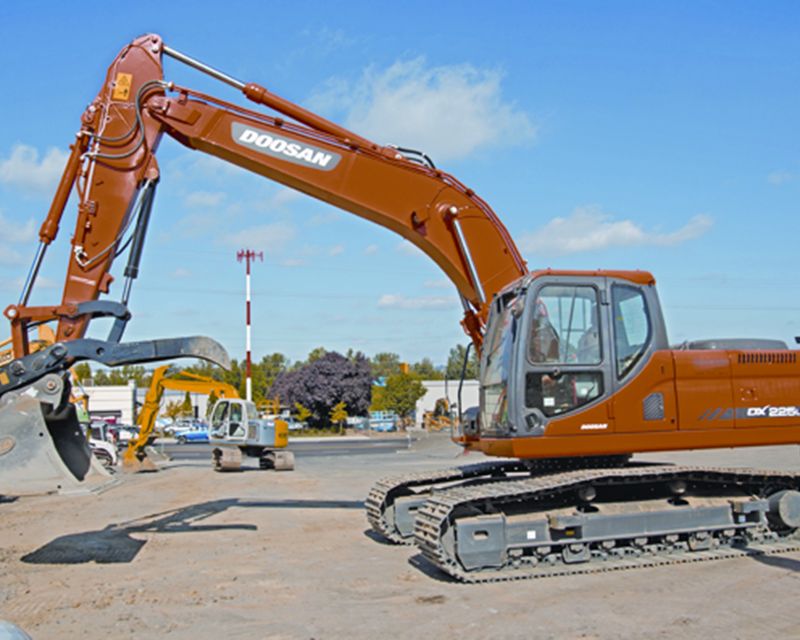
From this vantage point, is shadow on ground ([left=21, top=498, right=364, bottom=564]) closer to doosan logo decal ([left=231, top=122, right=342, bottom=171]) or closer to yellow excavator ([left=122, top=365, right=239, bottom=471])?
doosan logo decal ([left=231, top=122, right=342, bottom=171])

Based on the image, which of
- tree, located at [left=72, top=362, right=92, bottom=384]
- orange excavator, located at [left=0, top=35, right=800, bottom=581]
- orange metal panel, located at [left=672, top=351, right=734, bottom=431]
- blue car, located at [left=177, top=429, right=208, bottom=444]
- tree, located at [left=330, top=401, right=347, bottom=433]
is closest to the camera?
orange excavator, located at [left=0, top=35, right=800, bottom=581]

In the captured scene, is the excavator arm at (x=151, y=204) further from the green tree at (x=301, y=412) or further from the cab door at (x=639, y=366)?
the green tree at (x=301, y=412)

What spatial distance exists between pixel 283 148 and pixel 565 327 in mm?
4363

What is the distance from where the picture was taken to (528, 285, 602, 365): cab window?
9.45 metres

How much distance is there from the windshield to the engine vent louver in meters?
2.85

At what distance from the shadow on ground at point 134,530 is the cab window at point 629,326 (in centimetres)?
623

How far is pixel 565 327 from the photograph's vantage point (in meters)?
9.62

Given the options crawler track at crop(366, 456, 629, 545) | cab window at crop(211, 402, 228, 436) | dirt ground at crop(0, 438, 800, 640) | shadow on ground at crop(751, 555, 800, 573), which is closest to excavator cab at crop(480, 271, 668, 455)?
crawler track at crop(366, 456, 629, 545)


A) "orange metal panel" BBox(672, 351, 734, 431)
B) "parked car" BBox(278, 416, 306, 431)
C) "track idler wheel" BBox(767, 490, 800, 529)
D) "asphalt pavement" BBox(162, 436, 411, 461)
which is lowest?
"asphalt pavement" BBox(162, 436, 411, 461)

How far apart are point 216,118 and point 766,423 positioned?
7786 millimetres

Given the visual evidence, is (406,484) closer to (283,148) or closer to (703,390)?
(703,390)

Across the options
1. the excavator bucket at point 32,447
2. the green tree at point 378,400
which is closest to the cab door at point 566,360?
the excavator bucket at point 32,447

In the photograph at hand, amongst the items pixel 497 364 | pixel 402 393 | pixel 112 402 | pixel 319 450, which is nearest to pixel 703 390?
pixel 497 364

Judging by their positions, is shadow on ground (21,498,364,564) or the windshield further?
shadow on ground (21,498,364,564)
